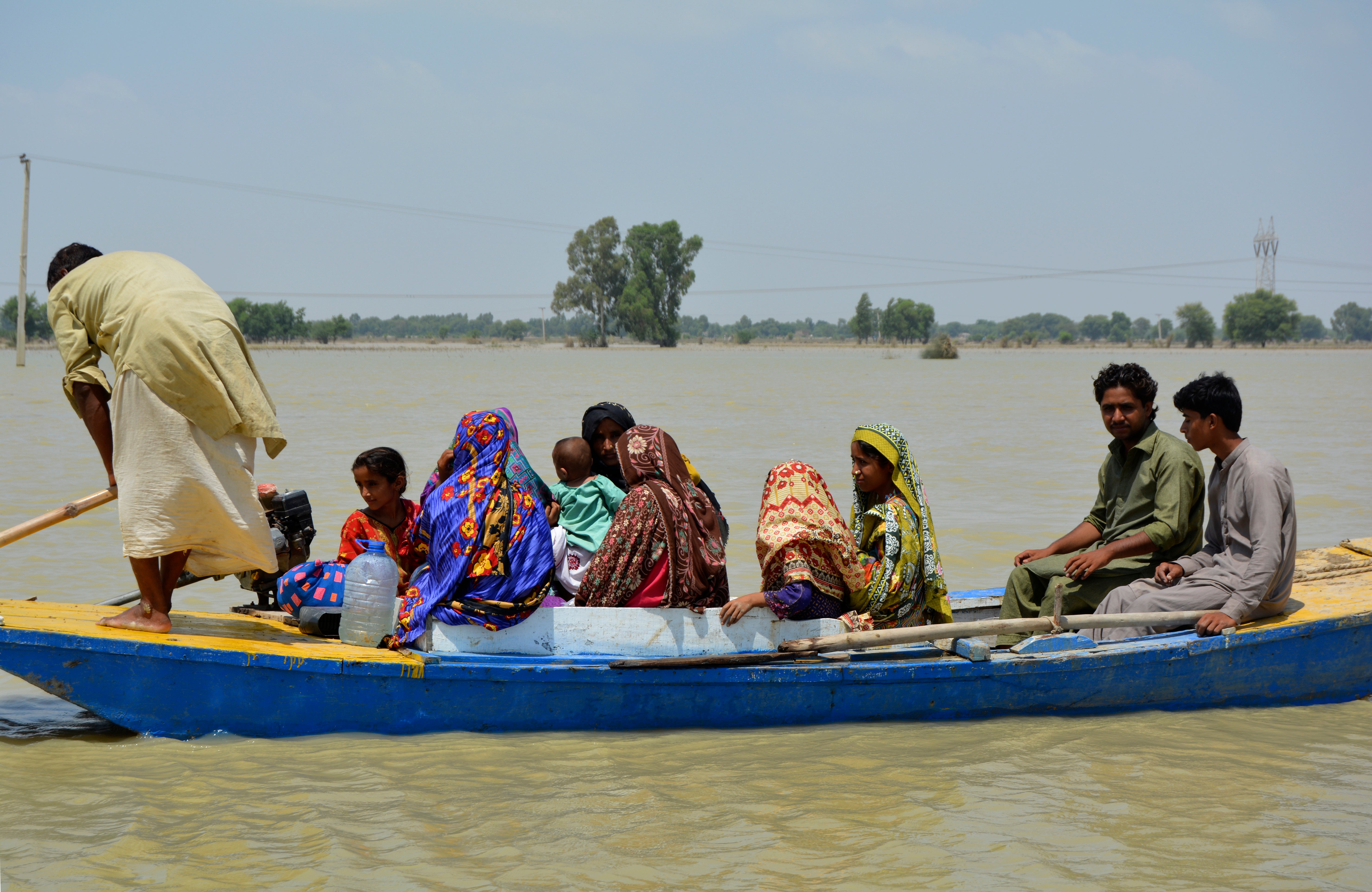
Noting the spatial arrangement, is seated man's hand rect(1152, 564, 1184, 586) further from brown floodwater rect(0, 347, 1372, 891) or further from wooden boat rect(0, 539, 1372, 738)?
brown floodwater rect(0, 347, 1372, 891)

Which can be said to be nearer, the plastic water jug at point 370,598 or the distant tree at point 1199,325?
the plastic water jug at point 370,598

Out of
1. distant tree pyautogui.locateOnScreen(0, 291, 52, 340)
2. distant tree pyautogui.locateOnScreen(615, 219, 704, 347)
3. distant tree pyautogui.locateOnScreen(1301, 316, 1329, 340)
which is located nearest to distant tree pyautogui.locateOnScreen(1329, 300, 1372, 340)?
distant tree pyautogui.locateOnScreen(1301, 316, 1329, 340)

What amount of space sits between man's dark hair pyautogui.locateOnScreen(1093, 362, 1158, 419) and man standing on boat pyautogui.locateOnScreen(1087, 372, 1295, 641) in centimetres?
18

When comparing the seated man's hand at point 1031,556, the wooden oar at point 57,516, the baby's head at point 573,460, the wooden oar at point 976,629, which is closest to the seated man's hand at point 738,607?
the wooden oar at point 976,629

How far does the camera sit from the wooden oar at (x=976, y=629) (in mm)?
4660

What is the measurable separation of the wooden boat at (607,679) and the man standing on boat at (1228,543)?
0.48 feet

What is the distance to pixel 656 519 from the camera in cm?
462

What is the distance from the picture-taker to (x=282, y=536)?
5.26m

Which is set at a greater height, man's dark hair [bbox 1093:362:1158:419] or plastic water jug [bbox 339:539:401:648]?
man's dark hair [bbox 1093:362:1158:419]

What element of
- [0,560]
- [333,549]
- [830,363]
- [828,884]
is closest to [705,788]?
[828,884]

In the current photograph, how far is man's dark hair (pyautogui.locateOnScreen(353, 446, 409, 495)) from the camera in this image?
518 cm

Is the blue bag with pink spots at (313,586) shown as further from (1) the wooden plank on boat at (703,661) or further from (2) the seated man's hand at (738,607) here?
(2) the seated man's hand at (738,607)

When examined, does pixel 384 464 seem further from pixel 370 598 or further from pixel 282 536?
pixel 370 598

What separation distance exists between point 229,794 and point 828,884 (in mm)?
2203
